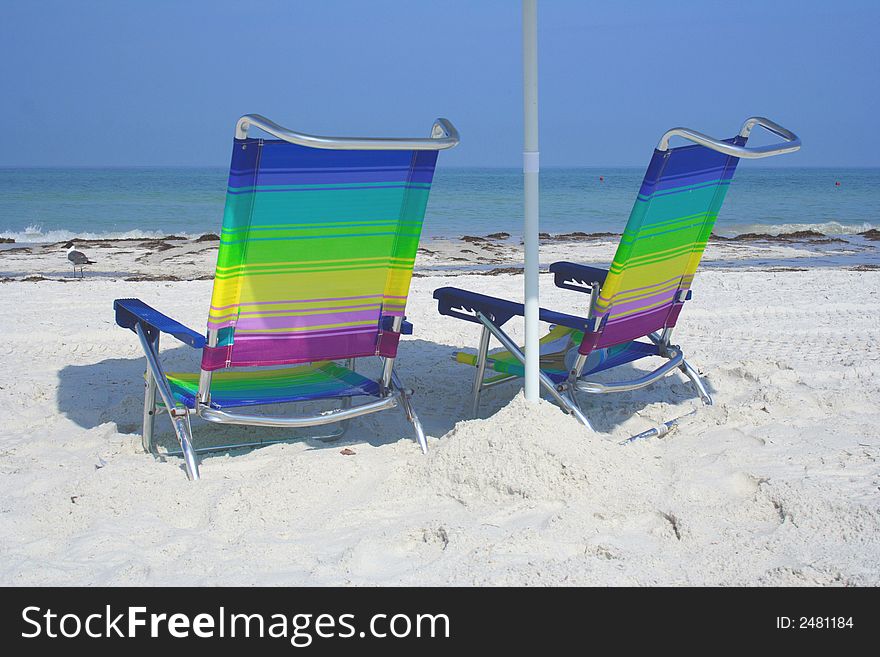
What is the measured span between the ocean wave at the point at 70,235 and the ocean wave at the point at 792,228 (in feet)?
42.0

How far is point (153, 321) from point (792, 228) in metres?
21.7

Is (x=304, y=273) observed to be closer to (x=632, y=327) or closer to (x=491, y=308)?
(x=491, y=308)

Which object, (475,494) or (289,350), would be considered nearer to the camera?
(475,494)

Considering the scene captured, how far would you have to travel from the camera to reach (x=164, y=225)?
872 inches

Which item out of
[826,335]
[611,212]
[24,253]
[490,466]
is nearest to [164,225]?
[24,253]

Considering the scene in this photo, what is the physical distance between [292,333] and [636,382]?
1.52 m

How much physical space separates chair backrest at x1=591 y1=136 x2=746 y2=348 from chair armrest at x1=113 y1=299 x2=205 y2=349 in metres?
1.58

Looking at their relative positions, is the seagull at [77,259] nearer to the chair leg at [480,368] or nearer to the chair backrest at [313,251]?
the chair leg at [480,368]

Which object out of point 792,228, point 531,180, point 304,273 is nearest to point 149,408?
point 304,273

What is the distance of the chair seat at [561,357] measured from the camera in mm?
3834

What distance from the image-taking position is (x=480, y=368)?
4.08 m

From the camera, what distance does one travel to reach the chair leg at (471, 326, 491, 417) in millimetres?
4031

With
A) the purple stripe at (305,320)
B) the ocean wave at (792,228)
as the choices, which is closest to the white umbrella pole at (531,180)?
the purple stripe at (305,320)
